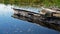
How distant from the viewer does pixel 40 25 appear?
27422 millimetres

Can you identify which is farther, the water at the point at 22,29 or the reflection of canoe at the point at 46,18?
the reflection of canoe at the point at 46,18

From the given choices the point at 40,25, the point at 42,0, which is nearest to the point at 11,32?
the point at 40,25

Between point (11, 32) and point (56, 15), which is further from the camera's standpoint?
point (56, 15)

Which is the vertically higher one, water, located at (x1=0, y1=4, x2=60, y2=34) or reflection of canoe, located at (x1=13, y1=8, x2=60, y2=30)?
reflection of canoe, located at (x1=13, y1=8, x2=60, y2=30)

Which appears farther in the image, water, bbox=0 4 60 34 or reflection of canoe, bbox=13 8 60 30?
reflection of canoe, bbox=13 8 60 30

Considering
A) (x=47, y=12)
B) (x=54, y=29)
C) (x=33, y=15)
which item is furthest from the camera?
(x=33, y=15)

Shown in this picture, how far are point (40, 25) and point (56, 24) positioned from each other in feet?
9.44

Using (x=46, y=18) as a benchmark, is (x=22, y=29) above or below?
below

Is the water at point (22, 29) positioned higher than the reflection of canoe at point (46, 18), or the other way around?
the reflection of canoe at point (46, 18)

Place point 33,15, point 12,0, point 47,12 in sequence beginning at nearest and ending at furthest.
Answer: point 47,12, point 33,15, point 12,0

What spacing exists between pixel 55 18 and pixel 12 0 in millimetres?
43532

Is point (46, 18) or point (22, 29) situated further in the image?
point (46, 18)

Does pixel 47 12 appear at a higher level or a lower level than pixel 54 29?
higher

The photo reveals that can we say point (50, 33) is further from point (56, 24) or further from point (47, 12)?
point (47, 12)
